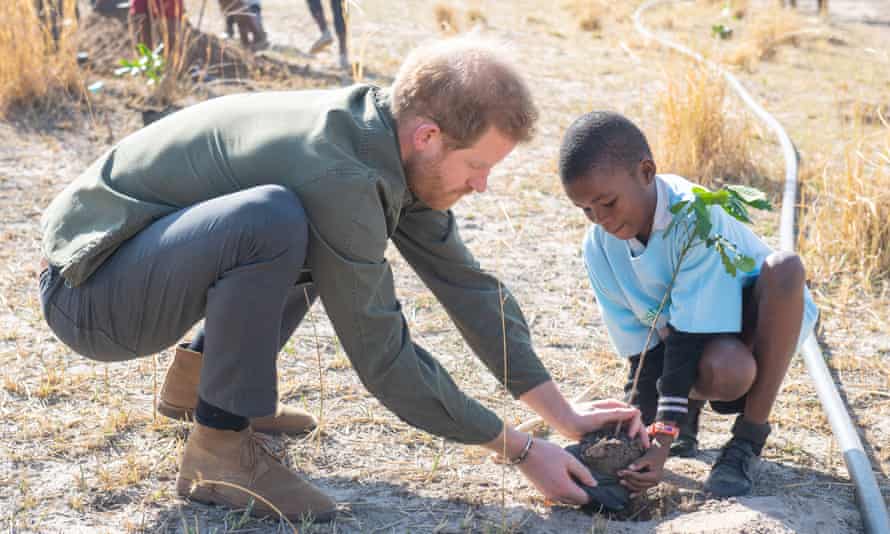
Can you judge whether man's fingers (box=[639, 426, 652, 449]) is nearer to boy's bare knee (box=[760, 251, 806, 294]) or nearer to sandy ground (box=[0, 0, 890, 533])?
sandy ground (box=[0, 0, 890, 533])

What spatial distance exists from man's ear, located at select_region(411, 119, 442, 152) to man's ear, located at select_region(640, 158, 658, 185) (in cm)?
65

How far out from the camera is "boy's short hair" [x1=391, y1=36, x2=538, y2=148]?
2.25 m

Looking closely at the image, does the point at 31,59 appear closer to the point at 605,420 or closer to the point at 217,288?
the point at 217,288

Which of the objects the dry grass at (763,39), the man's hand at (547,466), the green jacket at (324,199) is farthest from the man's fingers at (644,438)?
the dry grass at (763,39)

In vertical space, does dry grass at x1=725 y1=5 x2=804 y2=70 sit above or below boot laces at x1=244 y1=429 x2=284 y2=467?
above

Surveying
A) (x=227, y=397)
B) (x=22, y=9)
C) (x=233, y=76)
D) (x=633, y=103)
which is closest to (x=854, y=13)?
(x=633, y=103)

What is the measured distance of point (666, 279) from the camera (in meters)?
2.77

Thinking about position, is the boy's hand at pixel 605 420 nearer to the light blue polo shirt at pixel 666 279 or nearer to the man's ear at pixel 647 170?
the light blue polo shirt at pixel 666 279

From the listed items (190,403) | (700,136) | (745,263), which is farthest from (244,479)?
(700,136)

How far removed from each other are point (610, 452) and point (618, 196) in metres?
0.66

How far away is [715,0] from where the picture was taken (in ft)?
44.6

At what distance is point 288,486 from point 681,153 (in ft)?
11.5

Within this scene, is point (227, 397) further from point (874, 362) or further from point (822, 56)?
point (822, 56)

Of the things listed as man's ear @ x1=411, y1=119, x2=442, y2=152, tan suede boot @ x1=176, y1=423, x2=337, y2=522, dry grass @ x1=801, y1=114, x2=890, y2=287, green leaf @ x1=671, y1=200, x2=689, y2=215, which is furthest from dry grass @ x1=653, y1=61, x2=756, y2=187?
tan suede boot @ x1=176, y1=423, x2=337, y2=522
